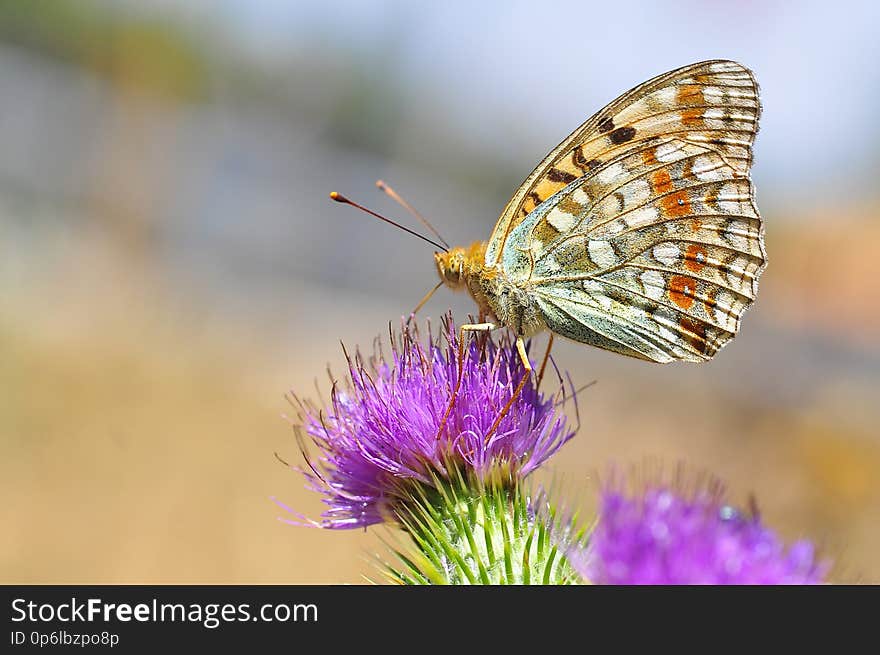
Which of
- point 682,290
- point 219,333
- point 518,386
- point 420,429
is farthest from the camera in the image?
point 219,333

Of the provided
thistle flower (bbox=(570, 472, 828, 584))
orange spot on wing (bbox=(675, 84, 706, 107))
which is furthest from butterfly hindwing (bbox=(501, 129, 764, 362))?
thistle flower (bbox=(570, 472, 828, 584))

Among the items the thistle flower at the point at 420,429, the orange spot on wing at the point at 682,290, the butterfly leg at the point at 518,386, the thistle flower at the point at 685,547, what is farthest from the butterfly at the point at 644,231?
the thistle flower at the point at 685,547

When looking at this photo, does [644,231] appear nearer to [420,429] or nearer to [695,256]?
[695,256]

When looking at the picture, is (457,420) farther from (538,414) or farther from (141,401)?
(141,401)

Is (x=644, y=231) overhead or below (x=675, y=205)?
below

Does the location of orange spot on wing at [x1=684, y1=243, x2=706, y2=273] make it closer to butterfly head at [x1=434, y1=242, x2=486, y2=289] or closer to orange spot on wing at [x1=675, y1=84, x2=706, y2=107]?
orange spot on wing at [x1=675, y1=84, x2=706, y2=107]

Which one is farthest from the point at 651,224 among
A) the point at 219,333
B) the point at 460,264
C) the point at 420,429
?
the point at 219,333

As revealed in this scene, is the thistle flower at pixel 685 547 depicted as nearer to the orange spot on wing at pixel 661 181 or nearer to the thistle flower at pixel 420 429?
the thistle flower at pixel 420 429

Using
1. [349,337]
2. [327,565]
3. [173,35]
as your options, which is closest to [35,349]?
[349,337]
